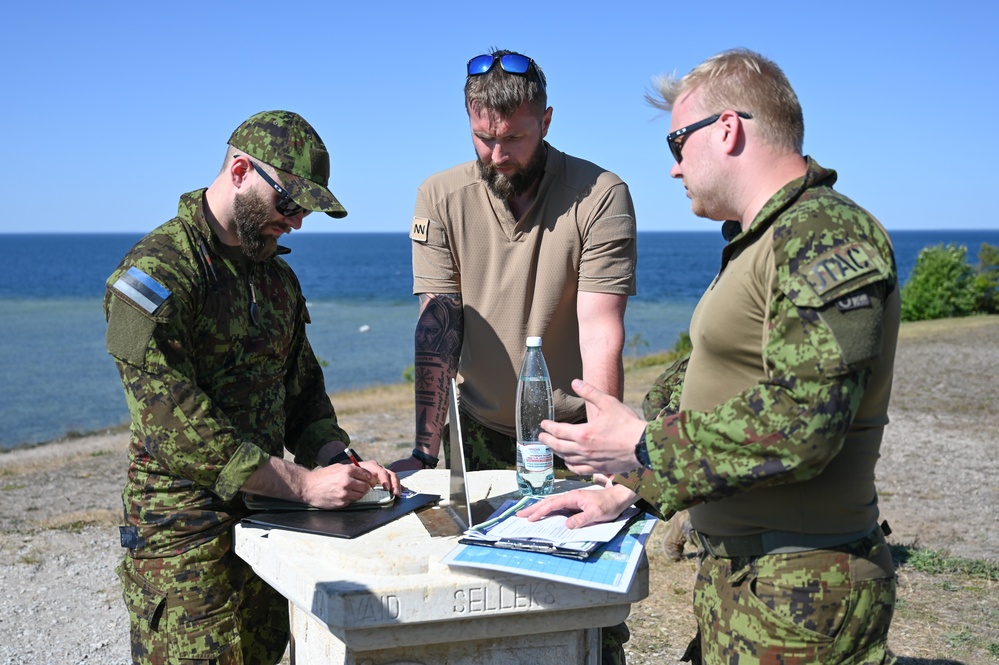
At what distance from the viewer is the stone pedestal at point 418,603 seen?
2.62 metres

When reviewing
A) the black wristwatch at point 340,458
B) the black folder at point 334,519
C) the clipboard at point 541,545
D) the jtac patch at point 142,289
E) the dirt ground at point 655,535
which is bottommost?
the dirt ground at point 655,535

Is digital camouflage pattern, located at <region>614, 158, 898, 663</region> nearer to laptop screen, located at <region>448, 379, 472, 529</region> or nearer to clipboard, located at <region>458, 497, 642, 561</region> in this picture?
clipboard, located at <region>458, 497, 642, 561</region>

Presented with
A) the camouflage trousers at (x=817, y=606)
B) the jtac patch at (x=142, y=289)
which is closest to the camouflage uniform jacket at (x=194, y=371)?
the jtac patch at (x=142, y=289)

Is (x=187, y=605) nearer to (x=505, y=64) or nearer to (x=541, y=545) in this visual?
(x=541, y=545)

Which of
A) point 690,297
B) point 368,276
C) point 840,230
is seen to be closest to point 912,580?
point 840,230

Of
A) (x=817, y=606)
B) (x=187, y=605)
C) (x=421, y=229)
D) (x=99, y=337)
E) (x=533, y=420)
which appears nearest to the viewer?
(x=817, y=606)

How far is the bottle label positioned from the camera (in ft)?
10.8

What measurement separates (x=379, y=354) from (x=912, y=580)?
29.3m

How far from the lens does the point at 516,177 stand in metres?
3.98

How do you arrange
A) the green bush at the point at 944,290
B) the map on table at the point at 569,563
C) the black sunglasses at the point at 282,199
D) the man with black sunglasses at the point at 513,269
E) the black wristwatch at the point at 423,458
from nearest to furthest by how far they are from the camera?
the map on table at the point at 569,563 < the black sunglasses at the point at 282,199 < the man with black sunglasses at the point at 513,269 < the black wristwatch at the point at 423,458 < the green bush at the point at 944,290

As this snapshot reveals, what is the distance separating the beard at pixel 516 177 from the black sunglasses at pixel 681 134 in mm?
1460

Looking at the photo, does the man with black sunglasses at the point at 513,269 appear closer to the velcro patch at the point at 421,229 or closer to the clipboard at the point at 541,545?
the velcro patch at the point at 421,229

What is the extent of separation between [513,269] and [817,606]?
7.04 feet

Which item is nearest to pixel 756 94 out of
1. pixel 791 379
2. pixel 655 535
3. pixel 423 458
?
pixel 791 379
